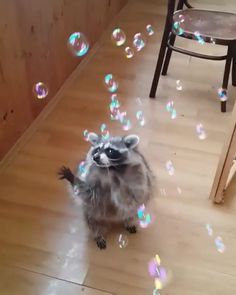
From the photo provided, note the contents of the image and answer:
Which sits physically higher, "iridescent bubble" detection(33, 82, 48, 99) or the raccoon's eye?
the raccoon's eye

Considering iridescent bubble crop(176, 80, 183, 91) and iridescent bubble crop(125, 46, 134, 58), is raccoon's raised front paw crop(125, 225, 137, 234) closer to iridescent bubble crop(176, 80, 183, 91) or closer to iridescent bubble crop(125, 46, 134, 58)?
iridescent bubble crop(176, 80, 183, 91)

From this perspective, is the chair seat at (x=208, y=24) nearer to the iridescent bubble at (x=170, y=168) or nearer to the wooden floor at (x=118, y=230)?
the wooden floor at (x=118, y=230)

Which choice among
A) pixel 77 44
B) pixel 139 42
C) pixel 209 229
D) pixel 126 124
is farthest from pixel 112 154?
pixel 139 42

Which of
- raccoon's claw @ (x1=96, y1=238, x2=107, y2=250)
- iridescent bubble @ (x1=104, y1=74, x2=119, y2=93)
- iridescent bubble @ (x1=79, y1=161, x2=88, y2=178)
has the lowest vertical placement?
raccoon's claw @ (x1=96, y1=238, x2=107, y2=250)

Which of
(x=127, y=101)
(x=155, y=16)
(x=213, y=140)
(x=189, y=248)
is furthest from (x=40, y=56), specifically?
(x=155, y=16)

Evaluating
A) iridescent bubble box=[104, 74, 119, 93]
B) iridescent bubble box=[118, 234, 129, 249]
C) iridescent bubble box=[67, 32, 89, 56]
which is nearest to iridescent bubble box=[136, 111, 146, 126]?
iridescent bubble box=[104, 74, 119, 93]

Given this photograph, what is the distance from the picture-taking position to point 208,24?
208 cm

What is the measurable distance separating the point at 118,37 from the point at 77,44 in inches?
23.3

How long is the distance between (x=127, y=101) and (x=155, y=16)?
1.26 m

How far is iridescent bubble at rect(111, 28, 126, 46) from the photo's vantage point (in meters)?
2.67

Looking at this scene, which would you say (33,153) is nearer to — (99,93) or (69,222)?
(69,222)

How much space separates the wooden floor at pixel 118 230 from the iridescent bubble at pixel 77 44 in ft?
0.79

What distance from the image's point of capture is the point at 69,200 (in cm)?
169

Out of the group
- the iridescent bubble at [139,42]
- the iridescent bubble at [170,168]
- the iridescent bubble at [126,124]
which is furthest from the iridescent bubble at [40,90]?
the iridescent bubble at [139,42]
